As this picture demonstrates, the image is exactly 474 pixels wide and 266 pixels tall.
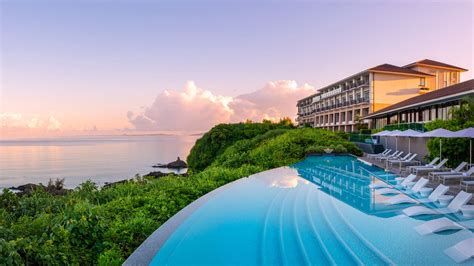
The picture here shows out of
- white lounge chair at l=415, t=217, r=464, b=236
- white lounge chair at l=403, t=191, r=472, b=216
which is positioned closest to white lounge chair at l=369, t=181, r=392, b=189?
white lounge chair at l=403, t=191, r=472, b=216

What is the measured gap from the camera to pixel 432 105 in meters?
24.5

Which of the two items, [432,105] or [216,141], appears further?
[216,141]

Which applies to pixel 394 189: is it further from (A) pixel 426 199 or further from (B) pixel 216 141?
(B) pixel 216 141

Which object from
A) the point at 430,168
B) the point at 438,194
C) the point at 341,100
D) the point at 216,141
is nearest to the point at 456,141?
the point at 430,168

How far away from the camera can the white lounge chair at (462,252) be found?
17.4 feet

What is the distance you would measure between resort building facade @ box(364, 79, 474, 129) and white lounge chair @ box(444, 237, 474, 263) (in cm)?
1308

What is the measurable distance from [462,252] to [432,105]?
2212 cm

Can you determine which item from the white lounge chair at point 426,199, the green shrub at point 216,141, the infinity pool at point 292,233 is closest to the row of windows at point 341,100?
the green shrub at point 216,141

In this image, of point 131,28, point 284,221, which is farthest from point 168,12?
point 284,221

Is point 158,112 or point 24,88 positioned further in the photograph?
point 158,112

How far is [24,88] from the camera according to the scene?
3153cm

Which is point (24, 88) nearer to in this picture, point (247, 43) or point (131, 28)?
point (131, 28)

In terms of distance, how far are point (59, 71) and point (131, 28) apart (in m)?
10.1

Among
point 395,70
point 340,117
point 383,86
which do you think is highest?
point 395,70
